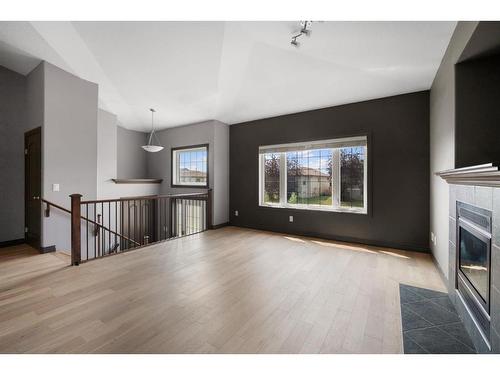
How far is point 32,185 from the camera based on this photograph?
3840mm

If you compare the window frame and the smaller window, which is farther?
the smaller window

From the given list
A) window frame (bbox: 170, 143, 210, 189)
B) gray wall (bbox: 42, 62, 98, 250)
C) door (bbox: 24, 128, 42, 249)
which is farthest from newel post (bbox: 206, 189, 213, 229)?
door (bbox: 24, 128, 42, 249)

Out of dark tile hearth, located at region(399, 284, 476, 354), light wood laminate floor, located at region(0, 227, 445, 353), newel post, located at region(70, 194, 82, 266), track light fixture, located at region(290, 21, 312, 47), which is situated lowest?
dark tile hearth, located at region(399, 284, 476, 354)

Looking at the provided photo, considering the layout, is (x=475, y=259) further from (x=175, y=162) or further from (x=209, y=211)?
(x=175, y=162)

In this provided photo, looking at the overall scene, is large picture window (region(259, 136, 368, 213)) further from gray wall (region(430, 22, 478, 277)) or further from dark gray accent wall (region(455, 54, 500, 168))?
dark gray accent wall (region(455, 54, 500, 168))

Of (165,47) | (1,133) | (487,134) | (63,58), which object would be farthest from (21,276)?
(487,134)

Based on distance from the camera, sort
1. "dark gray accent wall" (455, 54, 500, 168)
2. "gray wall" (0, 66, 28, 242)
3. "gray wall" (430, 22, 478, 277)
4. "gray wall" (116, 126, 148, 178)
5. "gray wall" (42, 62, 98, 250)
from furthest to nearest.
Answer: "gray wall" (116, 126, 148, 178) < "gray wall" (0, 66, 28, 242) < "gray wall" (42, 62, 98, 250) < "gray wall" (430, 22, 478, 277) < "dark gray accent wall" (455, 54, 500, 168)

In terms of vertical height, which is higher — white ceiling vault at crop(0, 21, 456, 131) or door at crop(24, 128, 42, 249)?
white ceiling vault at crop(0, 21, 456, 131)

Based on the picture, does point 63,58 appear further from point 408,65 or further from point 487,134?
point 487,134

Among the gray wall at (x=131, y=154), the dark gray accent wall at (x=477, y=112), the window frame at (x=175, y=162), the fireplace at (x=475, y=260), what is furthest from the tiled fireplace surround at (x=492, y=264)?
the gray wall at (x=131, y=154)

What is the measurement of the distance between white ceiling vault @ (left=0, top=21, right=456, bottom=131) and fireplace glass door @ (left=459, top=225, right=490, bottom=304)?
2.04 m

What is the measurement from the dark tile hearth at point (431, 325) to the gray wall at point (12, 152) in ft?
18.7

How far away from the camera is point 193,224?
6078mm

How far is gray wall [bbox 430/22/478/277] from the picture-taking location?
2.27 m
